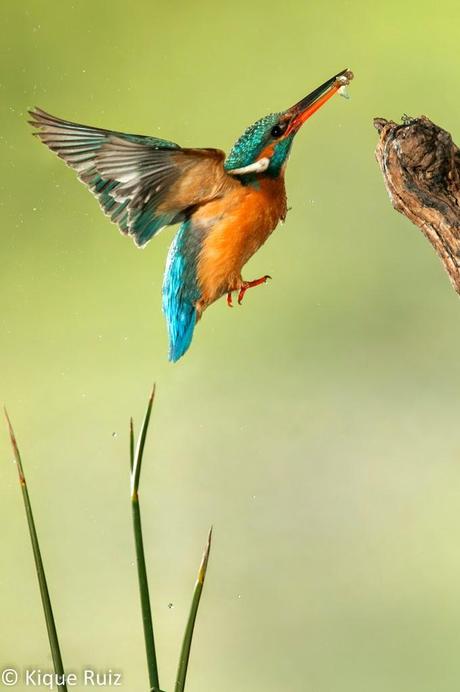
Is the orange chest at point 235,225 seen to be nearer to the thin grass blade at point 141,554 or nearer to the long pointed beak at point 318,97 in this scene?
the long pointed beak at point 318,97

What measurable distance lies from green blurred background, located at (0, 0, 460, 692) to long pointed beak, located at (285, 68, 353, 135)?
484 mm

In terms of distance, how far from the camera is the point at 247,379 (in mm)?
1587

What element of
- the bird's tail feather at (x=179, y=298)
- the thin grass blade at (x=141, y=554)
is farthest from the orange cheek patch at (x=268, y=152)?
the thin grass blade at (x=141, y=554)

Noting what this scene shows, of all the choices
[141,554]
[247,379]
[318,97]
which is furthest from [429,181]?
[247,379]

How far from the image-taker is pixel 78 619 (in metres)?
1.58

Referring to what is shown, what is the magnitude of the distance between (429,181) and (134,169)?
31 centimetres

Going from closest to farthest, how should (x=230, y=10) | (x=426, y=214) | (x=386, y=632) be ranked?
(x=426, y=214), (x=386, y=632), (x=230, y=10)

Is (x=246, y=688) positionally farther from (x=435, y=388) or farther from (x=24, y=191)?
(x=24, y=191)

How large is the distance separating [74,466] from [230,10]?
74cm

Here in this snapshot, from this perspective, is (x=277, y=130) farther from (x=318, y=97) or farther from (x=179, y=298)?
(x=179, y=298)

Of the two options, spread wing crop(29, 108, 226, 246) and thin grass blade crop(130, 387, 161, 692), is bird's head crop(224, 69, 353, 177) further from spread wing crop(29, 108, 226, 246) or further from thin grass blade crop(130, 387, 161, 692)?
thin grass blade crop(130, 387, 161, 692)

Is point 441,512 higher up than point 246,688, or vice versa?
point 441,512

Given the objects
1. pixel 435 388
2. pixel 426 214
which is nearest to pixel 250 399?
pixel 435 388

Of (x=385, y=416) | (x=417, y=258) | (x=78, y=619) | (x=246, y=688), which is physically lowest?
(x=246, y=688)
